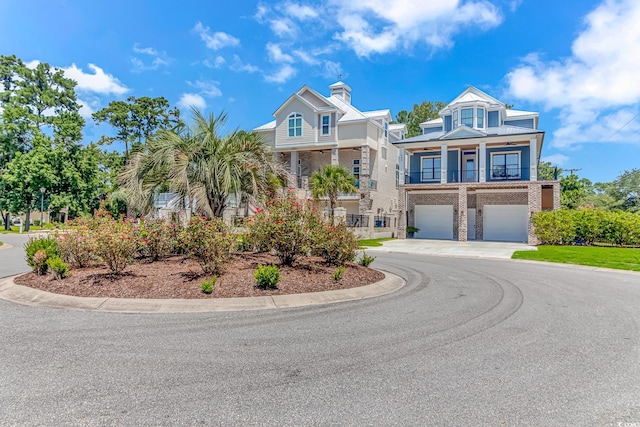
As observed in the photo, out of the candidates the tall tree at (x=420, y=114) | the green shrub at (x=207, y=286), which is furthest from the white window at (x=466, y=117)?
the green shrub at (x=207, y=286)

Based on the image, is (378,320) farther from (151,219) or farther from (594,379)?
(151,219)

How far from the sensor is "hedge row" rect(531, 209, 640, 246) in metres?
23.5

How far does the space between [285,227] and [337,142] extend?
23.8 meters

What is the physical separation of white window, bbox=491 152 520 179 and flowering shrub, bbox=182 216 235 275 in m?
26.6

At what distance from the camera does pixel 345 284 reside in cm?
930

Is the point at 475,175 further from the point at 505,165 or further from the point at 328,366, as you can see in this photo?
the point at 328,366

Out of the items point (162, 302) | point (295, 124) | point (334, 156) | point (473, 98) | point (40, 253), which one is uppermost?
point (473, 98)

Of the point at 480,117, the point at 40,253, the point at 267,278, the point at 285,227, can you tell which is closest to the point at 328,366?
→ the point at 267,278

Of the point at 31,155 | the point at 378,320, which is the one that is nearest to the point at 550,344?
the point at 378,320

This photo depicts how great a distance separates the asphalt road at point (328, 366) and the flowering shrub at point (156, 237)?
3497 millimetres

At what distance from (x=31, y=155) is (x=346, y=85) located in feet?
97.9

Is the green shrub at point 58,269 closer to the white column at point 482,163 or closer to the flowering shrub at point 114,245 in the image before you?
the flowering shrub at point 114,245

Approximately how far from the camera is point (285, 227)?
9781 millimetres

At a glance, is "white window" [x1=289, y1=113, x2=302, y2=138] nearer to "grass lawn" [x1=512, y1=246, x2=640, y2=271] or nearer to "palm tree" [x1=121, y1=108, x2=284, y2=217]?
"grass lawn" [x1=512, y1=246, x2=640, y2=271]
